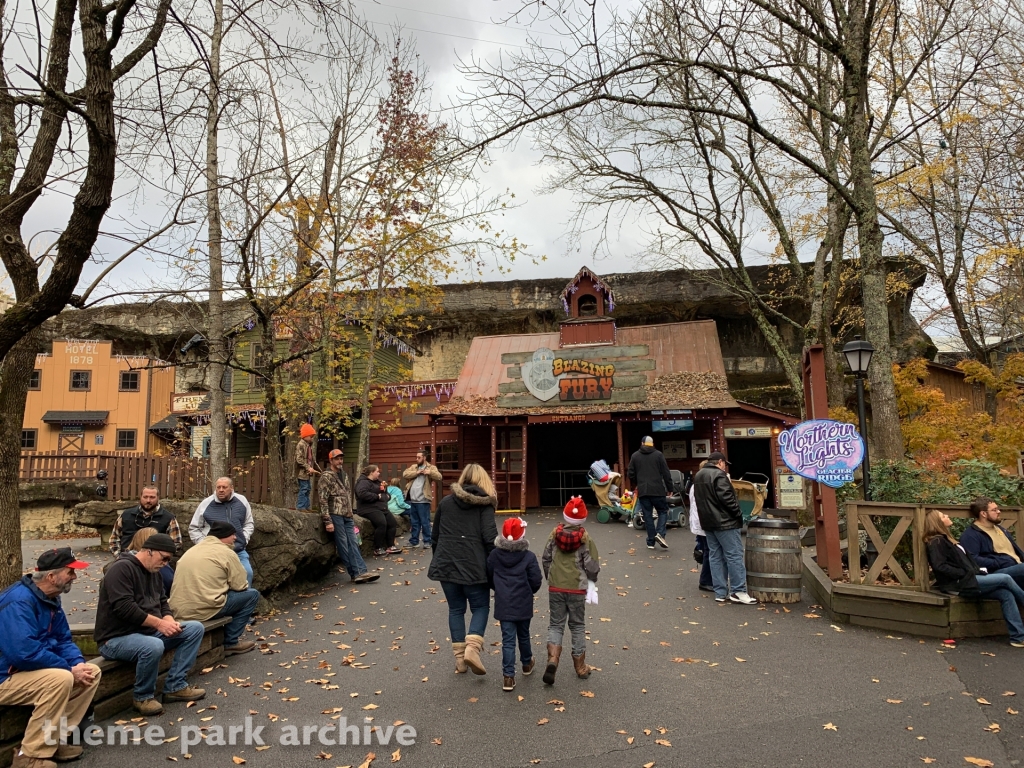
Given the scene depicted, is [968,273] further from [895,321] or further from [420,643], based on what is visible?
[420,643]

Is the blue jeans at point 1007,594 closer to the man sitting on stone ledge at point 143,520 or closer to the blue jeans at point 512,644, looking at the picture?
the blue jeans at point 512,644

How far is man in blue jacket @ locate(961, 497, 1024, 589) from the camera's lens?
22.6ft

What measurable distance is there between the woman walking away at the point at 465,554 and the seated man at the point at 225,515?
9.84 feet

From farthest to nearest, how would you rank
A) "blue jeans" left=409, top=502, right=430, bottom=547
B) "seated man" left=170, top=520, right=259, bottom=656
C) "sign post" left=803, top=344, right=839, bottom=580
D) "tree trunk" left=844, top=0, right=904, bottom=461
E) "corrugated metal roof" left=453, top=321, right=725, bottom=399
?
"corrugated metal roof" left=453, top=321, right=725, bottom=399 < "blue jeans" left=409, top=502, right=430, bottom=547 < "tree trunk" left=844, top=0, right=904, bottom=461 < "sign post" left=803, top=344, right=839, bottom=580 < "seated man" left=170, top=520, right=259, bottom=656

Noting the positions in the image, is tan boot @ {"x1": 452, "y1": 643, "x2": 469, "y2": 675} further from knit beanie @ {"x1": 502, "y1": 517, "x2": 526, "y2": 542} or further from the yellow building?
the yellow building

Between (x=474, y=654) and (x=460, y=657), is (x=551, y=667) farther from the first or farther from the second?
(x=460, y=657)

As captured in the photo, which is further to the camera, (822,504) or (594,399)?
(594,399)

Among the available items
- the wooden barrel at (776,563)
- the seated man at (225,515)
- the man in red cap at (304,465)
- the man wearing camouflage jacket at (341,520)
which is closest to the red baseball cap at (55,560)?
the seated man at (225,515)

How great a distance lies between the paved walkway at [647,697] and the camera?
457cm

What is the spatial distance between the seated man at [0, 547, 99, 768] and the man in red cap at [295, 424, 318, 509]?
27.2 feet

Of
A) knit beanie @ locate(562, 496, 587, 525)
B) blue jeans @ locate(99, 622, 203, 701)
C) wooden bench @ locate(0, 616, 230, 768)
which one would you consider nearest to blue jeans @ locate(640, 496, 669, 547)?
knit beanie @ locate(562, 496, 587, 525)

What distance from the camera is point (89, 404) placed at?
35344 millimetres

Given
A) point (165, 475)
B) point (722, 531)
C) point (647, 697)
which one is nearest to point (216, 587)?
point (647, 697)

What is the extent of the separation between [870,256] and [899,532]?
529 cm
